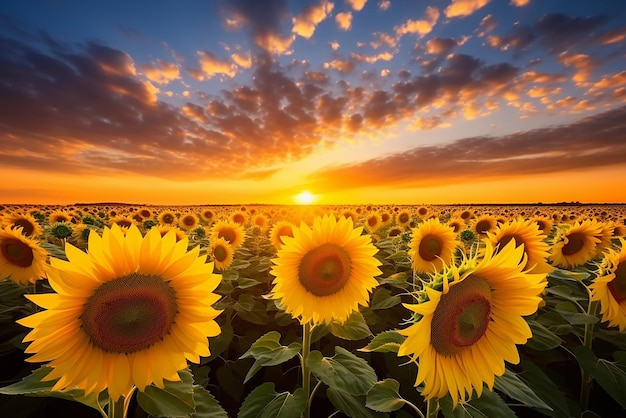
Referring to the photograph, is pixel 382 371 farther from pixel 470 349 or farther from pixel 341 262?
pixel 470 349

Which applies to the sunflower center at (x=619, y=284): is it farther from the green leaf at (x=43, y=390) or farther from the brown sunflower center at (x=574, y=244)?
the green leaf at (x=43, y=390)

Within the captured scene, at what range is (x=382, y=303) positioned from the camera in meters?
4.62

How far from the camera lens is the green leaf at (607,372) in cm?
282

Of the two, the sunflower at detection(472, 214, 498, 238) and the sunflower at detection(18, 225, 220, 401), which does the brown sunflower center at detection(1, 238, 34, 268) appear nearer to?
the sunflower at detection(18, 225, 220, 401)

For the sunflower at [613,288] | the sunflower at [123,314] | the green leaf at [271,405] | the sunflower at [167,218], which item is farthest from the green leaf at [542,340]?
the sunflower at [167,218]

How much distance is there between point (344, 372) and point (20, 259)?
4990 millimetres

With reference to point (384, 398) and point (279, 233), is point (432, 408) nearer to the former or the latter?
point (384, 398)

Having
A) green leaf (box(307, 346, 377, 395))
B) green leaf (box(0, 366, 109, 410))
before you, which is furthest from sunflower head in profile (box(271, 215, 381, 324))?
green leaf (box(0, 366, 109, 410))

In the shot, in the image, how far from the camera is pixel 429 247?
18.8ft

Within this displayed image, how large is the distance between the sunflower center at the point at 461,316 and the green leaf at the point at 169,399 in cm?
133

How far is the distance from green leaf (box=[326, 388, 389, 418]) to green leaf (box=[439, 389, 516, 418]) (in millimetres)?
720

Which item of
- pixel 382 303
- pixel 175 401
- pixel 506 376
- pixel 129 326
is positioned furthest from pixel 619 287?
pixel 129 326

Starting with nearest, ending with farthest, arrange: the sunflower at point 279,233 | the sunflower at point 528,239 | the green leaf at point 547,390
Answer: the green leaf at point 547,390, the sunflower at point 528,239, the sunflower at point 279,233

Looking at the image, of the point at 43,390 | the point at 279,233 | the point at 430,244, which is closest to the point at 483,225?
the point at 430,244
